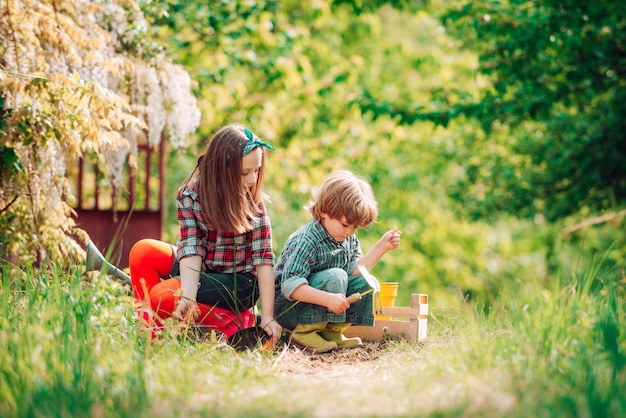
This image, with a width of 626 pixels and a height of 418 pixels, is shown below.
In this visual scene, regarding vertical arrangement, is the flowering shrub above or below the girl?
above

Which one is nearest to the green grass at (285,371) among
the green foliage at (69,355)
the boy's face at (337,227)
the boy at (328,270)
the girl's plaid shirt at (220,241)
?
the green foliage at (69,355)

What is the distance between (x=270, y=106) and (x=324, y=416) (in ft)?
26.3

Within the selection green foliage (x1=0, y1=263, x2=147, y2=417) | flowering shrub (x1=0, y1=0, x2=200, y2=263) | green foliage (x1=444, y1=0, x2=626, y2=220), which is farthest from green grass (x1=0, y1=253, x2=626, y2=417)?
green foliage (x1=444, y1=0, x2=626, y2=220)

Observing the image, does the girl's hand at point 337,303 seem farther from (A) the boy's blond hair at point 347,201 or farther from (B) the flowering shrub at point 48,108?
(B) the flowering shrub at point 48,108

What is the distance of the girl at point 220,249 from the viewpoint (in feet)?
12.3

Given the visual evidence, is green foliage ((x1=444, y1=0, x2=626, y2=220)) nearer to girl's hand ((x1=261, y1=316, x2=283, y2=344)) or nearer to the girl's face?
the girl's face

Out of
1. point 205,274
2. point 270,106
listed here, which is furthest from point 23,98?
point 270,106

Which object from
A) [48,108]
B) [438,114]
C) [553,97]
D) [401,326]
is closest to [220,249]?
[401,326]

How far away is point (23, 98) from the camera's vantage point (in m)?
4.05

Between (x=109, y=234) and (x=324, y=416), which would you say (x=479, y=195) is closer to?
(x=109, y=234)

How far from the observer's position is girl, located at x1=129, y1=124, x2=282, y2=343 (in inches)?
148

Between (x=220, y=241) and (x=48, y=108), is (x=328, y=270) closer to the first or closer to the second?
(x=220, y=241)

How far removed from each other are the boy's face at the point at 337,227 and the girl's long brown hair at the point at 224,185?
1.32ft

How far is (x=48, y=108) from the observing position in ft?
12.9
